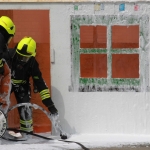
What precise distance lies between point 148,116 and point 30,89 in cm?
169

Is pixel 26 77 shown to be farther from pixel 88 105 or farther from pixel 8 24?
pixel 88 105

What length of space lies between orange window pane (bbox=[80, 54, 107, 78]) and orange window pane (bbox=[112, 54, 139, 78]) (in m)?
0.14

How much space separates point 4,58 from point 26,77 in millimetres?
425

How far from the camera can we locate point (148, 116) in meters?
7.18

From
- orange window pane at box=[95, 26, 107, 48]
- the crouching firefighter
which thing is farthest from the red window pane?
the crouching firefighter

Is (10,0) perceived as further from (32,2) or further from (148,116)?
(148,116)

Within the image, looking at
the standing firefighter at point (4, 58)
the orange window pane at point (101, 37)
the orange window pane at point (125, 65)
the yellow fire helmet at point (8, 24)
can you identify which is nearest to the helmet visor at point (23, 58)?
the standing firefighter at point (4, 58)

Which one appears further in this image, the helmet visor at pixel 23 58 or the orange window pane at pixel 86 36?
the orange window pane at pixel 86 36

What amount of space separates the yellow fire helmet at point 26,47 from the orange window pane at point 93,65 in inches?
31.2

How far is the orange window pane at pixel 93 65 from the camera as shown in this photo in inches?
280

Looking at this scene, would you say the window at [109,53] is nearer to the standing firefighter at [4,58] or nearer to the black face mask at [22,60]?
the black face mask at [22,60]

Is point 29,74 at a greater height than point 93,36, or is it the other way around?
point 93,36

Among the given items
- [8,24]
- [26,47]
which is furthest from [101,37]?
[8,24]

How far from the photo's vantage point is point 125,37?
23.2 ft
